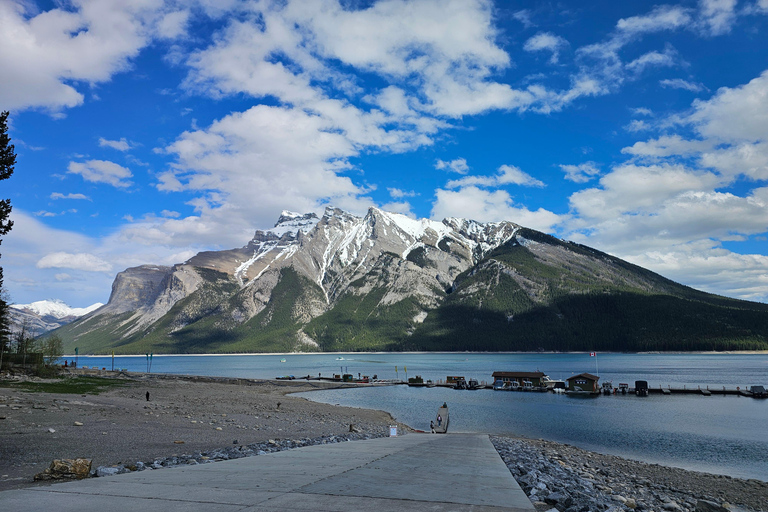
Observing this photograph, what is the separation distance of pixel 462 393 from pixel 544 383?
22449 millimetres

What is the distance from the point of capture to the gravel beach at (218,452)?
14927 mm

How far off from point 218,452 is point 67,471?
279 inches

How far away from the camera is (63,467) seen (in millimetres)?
12195

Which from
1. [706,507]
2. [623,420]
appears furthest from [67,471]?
[623,420]

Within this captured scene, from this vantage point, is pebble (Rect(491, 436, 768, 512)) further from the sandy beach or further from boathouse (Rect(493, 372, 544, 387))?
boathouse (Rect(493, 372, 544, 387))

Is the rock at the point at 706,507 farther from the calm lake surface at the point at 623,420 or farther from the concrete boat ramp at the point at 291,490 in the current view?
the calm lake surface at the point at 623,420

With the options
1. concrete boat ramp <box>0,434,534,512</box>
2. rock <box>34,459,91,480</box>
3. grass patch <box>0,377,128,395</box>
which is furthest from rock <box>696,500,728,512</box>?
grass patch <box>0,377,128,395</box>

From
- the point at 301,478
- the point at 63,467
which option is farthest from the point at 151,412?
the point at 301,478

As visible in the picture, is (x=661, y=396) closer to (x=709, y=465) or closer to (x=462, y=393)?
(x=462, y=393)

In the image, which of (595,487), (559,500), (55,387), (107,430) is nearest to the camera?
(559,500)

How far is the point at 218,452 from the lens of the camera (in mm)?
18609

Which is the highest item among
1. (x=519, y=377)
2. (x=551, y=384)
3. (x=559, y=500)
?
(x=559, y=500)

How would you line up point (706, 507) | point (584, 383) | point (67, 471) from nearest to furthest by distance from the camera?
point (67, 471)
point (706, 507)
point (584, 383)

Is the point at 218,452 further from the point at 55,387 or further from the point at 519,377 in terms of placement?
the point at 519,377
